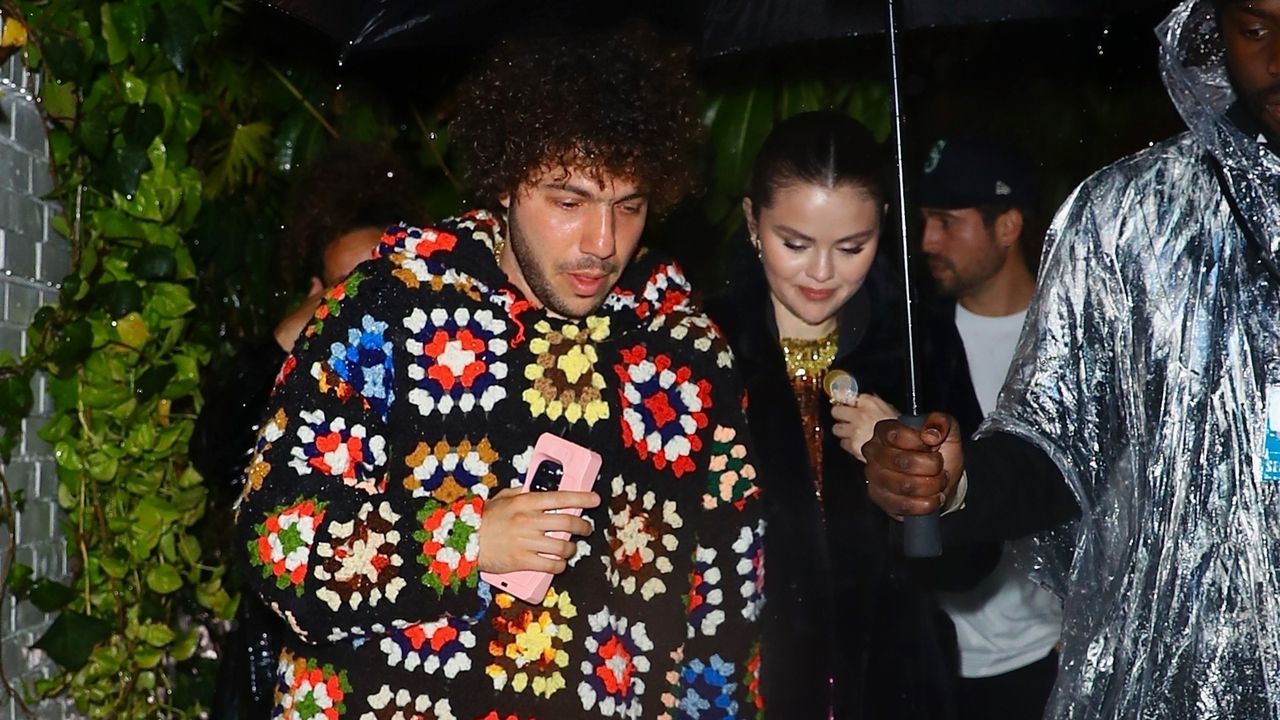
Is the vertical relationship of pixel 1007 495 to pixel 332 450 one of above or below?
below

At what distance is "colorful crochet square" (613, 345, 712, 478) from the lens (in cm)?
218

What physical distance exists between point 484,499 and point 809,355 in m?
0.75

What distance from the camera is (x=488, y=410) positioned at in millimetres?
2076

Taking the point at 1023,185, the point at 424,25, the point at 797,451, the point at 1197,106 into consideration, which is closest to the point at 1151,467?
the point at 1197,106

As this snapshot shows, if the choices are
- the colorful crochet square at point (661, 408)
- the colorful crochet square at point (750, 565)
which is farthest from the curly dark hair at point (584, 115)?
the colorful crochet square at point (750, 565)

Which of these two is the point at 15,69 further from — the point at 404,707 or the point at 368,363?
the point at 404,707

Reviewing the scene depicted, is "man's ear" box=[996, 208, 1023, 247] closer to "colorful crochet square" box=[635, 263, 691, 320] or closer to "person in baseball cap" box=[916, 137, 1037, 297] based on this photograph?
"person in baseball cap" box=[916, 137, 1037, 297]

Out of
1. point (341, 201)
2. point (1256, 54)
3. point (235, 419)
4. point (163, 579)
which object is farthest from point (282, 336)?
point (1256, 54)

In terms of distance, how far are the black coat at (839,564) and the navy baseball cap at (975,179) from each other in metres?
0.58

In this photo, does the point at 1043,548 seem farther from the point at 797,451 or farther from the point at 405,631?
the point at 405,631

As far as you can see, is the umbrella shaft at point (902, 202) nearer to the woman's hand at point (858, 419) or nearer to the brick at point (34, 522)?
the woman's hand at point (858, 419)

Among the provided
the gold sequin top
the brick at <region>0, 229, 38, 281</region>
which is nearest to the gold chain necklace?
the gold sequin top

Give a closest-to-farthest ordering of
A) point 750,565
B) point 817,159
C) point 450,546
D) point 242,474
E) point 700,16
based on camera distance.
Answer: point 450,546, point 750,565, point 700,16, point 817,159, point 242,474

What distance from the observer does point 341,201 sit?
348 centimetres
